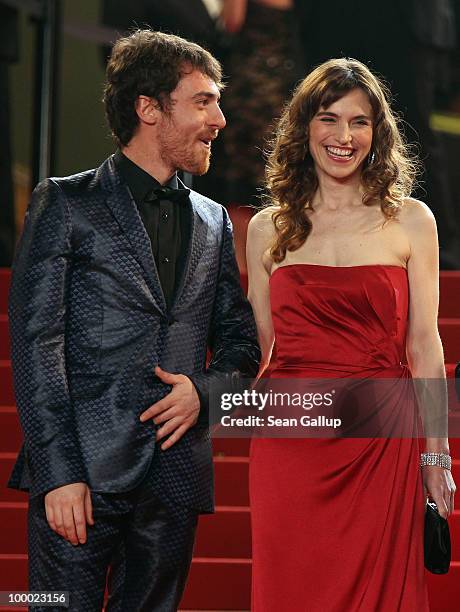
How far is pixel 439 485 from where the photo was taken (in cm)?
316

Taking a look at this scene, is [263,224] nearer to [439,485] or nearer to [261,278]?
[261,278]

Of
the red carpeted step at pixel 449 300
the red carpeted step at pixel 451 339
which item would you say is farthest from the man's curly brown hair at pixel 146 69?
the red carpeted step at pixel 449 300

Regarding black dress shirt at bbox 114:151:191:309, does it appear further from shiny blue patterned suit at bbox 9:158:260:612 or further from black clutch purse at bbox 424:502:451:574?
black clutch purse at bbox 424:502:451:574

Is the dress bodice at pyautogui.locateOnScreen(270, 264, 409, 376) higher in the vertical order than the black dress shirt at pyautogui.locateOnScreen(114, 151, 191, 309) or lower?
lower

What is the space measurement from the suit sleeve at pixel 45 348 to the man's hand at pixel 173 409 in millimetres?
194

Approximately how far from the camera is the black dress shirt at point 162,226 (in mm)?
2830

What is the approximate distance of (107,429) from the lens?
2723mm

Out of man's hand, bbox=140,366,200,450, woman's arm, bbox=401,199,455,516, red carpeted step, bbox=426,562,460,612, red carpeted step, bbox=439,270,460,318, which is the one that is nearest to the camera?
man's hand, bbox=140,366,200,450

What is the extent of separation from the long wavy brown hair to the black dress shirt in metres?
0.53

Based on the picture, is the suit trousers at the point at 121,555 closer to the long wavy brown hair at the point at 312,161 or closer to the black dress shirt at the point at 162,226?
the black dress shirt at the point at 162,226

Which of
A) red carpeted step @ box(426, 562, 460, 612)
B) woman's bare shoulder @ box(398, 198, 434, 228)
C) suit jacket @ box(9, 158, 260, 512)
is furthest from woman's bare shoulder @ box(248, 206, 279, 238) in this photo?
red carpeted step @ box(426, 562, 460, 612)

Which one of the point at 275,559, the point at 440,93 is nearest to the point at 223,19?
the point at 440,93

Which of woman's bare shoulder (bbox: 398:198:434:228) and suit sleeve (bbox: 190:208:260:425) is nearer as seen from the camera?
suit sleeve (bbox: 190:208:260:425)

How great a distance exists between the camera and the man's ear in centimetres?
286
